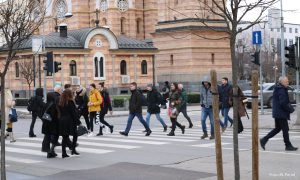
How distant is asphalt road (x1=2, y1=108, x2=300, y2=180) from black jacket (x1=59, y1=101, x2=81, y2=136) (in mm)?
674

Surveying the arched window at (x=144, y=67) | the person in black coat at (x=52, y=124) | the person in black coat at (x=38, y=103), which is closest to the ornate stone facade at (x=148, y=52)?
the arched window at (x=144, y=67)

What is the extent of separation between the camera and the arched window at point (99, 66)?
52.5 metres

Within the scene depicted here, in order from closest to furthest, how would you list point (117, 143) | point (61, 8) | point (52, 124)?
point (52, 124), point (117, 143), point (61, 8)

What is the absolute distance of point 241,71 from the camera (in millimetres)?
89125

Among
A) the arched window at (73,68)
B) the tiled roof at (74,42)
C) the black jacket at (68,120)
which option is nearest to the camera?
the black jacket at (68,120)

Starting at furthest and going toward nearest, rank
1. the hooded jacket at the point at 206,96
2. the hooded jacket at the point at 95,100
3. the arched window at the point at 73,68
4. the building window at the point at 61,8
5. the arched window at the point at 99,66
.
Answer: the building window at the point at 61,8 < the arched window at the point at 99,66 < the arched window at the point at 73,68 < the hooded jacket at the point at 95,100 < the hooded jacket at the point at 206,96

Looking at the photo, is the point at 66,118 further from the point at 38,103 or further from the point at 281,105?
the point at 38,103

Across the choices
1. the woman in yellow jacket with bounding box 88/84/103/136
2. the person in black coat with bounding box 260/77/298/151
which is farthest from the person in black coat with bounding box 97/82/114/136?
the person in black coat with bounding box 260/77/298/151

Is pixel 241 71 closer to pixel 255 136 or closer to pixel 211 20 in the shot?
pixel 211 20

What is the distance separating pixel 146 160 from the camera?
46.4ft

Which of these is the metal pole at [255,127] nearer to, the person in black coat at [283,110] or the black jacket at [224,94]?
the person in black coat at [283,110]

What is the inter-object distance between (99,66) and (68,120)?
124 feet

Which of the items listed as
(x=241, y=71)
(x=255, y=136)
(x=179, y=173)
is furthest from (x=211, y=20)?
(x=255, y=136)

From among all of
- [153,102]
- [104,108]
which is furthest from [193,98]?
[104,108]
